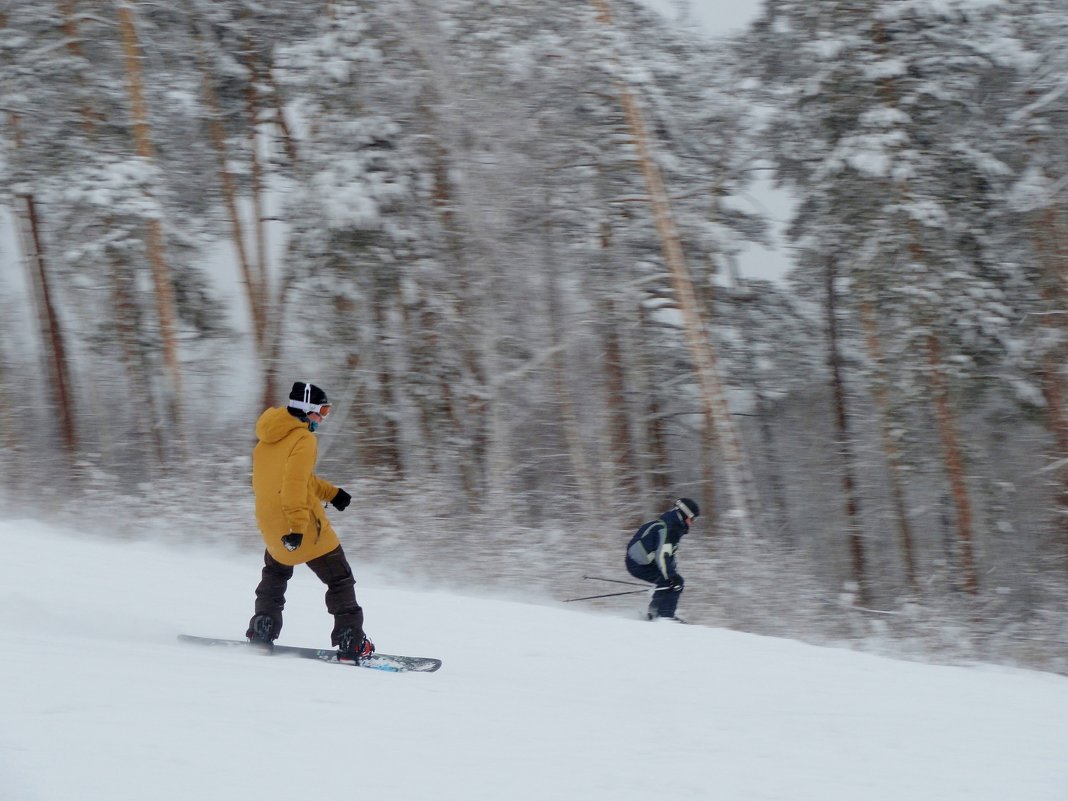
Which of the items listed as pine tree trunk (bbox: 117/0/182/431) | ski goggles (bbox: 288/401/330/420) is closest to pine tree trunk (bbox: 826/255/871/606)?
pine tree trunk (bbox: 117/0/182/431)

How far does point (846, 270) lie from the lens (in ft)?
52.7

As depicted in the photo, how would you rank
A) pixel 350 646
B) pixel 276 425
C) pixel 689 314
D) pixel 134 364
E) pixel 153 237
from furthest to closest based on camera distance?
pixel 134 364 → pixel 153 237 → pixel 689 314 → pixel 350 646 → pixel 276 425

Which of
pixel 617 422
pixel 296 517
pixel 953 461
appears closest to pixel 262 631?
pixel 296 517

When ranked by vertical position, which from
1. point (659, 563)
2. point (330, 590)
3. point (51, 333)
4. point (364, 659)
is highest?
point (51, 333)

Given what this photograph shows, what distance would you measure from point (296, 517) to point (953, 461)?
46.6 ft

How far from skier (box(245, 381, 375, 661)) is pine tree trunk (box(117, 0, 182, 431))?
10.6m

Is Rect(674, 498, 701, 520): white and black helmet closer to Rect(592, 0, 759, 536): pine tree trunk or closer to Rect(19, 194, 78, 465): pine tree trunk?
Rect(592, 0, 759, 536): pine tree trunk

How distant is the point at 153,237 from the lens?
1567 cm

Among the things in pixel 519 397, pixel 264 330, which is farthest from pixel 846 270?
pixel 264 330

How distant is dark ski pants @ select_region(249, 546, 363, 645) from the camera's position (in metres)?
5.84

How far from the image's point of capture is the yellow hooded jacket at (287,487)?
5527 millimetres

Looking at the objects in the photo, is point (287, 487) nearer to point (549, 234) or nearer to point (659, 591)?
point (659, 591)

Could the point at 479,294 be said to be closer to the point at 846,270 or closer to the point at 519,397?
the point at 519,397

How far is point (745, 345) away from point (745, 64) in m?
5.24
